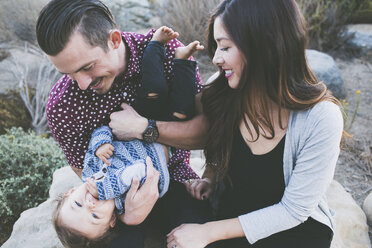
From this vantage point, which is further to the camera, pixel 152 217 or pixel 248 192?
pixel 152 217

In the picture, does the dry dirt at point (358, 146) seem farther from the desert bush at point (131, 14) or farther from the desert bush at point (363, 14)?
the desert bush at point (131, 14)

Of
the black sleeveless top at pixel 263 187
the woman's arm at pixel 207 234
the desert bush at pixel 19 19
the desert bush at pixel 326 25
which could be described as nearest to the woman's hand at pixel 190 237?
the woman's arm at pixel 207 234

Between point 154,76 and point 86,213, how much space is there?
859 millimetres

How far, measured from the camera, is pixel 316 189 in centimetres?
154

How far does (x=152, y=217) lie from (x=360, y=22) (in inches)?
256

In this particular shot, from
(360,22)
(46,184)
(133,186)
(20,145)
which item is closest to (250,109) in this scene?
(133,186)

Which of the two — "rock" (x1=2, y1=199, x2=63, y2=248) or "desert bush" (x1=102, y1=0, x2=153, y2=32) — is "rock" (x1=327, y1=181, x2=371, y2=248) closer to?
"rock" (x1=2, y1=199, x2=63, y2=248)

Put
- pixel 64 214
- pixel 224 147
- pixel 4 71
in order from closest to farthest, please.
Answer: pixel 64 214
pixel 224 147
pixel 4 71

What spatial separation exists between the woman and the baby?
0.65 feet

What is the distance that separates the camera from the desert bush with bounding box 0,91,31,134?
14.4ft

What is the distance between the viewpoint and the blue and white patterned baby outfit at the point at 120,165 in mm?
1712

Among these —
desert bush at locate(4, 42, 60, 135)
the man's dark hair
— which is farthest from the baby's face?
desert bush at locate(4, 42, 60, 135)

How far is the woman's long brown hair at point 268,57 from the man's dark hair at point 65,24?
2.13 ft

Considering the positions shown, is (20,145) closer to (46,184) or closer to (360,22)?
(46,184)
